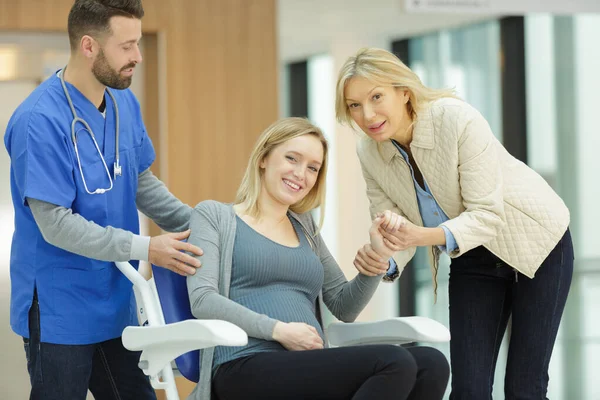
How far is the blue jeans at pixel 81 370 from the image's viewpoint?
88.9 inches

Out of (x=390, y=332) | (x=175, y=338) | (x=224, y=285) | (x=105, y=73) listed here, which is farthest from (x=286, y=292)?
(x=105, y=73)

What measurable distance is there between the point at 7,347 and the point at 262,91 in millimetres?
1731

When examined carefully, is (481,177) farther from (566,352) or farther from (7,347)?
(566,352)

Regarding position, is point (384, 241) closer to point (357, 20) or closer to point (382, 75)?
point (382, 75)

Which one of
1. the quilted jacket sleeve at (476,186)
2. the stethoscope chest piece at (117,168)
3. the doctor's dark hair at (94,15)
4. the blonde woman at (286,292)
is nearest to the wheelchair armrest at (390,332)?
the blonde woman at (286,292)

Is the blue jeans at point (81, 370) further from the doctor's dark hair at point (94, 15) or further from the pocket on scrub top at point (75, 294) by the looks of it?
the doctor's dark hair at point (94, 15)

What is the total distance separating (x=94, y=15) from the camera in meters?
2.30

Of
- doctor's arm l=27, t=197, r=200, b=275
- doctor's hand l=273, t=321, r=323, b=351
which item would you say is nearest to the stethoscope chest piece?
doctor's arm l=27, t=197, r=200, b=275

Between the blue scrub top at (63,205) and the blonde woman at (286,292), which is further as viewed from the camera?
the blue scrub top at (63,205)

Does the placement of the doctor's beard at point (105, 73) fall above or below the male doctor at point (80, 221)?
above

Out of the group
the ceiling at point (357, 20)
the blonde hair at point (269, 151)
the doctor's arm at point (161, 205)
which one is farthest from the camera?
the ceiling at point (357, 20)

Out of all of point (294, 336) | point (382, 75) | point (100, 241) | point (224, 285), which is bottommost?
point (294, 336)

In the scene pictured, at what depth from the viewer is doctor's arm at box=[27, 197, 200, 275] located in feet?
7.13

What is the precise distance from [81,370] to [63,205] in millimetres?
450
